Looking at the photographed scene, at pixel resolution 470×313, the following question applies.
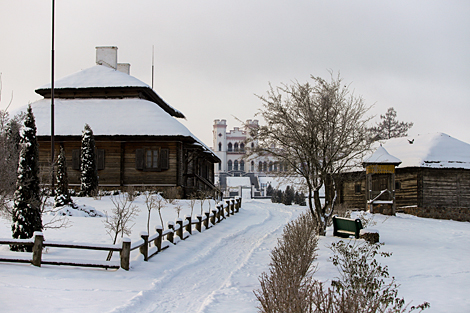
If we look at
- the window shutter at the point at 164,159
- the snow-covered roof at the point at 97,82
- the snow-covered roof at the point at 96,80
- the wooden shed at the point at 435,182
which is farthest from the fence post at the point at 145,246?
the snow-covered roof at the point at 96,80

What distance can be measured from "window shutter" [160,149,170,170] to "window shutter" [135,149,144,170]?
3.91 ft

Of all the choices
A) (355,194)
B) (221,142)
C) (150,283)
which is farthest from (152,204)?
(221,142)

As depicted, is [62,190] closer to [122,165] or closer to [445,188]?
[122,165]

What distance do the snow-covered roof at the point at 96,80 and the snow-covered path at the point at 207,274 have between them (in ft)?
53.1

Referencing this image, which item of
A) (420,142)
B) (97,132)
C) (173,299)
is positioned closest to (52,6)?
(97,132)

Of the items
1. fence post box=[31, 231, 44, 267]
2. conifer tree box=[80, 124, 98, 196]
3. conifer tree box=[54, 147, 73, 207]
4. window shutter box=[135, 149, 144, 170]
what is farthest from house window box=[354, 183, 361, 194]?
fence post box=[31, 231, 44, 267]

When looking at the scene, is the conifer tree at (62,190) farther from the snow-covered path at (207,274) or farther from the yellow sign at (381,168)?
the yellow sign at (381,168)

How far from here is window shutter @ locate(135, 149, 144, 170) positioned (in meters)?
25.9

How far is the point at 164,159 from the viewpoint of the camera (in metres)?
25.9

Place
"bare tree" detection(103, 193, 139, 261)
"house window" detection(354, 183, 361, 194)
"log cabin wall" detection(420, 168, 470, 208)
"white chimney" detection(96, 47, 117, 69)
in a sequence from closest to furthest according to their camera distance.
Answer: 1. "bare tree" detection(103, 193, 139, 261)
2. "log cabin wall" detection(420, 168, 470, 208)
3. "house window" detection(354, 183, 361, 194)
4. "white chimney" detection(96, 47, 117, 69)

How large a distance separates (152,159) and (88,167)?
453 centimetres

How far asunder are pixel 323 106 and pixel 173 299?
888 centimetres

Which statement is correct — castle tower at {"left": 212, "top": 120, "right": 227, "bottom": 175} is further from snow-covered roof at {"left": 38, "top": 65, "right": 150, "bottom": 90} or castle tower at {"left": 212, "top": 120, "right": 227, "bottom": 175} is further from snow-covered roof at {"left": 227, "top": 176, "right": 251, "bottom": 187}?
snow-covered roof at {"left": 38, "top": 65, "right": 150, "bottom": 90}

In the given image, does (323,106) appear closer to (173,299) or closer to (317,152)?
(317,152)
